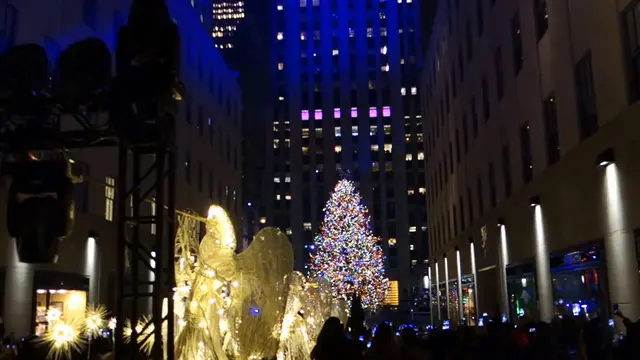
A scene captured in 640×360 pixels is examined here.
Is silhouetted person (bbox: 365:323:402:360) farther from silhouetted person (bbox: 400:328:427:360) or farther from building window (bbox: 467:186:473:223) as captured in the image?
building window (bbox: 467:186:473:223)

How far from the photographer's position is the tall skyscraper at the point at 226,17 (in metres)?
163

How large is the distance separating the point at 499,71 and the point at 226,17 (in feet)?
513

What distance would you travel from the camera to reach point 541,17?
16.3 metres

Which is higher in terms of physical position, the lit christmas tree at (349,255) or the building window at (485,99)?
the building window at (485,99)

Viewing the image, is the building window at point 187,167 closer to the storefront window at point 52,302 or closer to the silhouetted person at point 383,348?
the storefront window at point 52,302

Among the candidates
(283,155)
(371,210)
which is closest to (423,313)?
(371,210)

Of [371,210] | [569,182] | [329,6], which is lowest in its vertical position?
[569,182]

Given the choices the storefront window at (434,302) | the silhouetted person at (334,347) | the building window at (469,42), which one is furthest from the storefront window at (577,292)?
the storefront window at (434,302)

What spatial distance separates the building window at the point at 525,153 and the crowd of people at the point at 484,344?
7464 mm

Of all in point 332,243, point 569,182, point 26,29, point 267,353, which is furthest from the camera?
point 332,243

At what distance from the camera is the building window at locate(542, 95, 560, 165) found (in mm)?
15797

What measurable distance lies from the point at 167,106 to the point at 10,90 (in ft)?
6.59

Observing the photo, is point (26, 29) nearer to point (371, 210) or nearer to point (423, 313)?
point (423, 313)

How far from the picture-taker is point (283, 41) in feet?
280
